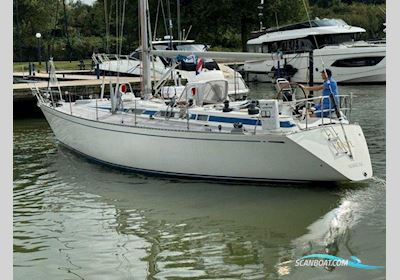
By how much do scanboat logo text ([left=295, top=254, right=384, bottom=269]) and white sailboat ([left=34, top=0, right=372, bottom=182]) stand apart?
344cm

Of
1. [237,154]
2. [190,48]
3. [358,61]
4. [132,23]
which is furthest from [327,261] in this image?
[132,23]

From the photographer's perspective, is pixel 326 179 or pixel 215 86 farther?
pixel 215 86

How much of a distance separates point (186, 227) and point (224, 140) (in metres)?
2.63

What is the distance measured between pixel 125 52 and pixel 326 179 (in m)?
47.4

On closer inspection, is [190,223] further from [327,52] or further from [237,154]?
[327,52]

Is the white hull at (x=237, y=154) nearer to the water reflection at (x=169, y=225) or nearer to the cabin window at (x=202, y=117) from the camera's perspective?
the water reflection at (x=169, y=225)

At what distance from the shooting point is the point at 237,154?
12844mm

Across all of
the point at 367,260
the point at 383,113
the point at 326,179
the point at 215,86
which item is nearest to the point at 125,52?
the point at 383,113

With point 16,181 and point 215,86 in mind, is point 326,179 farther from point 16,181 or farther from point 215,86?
point 16,181

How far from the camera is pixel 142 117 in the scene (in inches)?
607

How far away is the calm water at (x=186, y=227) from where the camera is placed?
29.4 ft

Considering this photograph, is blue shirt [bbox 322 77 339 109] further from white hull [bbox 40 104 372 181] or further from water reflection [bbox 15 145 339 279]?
water reflection [bbox 15 145 339 279]

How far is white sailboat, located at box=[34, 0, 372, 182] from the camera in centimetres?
1229

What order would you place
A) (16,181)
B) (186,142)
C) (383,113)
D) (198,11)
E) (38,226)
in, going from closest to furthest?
(38,226)
(186,142)
(16,181)
(383,113)
(198,11)
